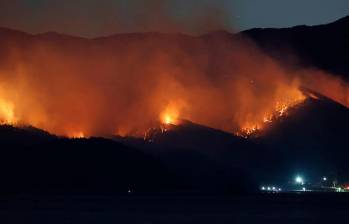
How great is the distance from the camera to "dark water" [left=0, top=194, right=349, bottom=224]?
348 ft

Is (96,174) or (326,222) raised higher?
(96,174)

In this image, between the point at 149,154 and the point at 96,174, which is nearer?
the point at 96,174

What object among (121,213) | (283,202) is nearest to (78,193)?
(283,202)

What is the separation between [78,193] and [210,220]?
79453mm

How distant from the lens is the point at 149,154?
652 ft

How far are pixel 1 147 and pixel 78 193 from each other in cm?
2294

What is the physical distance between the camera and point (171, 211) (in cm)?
12838

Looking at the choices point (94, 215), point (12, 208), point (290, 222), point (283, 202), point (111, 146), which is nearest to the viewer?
point (290, 222)

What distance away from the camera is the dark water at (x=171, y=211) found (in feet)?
348

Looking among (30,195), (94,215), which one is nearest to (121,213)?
(94,215)

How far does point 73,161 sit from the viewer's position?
180625 millimetres

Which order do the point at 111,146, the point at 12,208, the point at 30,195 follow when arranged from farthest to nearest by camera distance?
Result: the point at 111,146
the point at 30,195
the point at 12,208

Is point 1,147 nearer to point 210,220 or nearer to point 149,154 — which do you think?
point 149,154

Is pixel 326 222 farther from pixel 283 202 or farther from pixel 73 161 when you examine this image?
pixel 73 161
